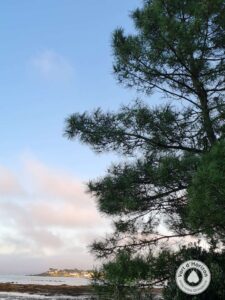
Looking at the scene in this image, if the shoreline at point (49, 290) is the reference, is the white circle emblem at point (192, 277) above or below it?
below

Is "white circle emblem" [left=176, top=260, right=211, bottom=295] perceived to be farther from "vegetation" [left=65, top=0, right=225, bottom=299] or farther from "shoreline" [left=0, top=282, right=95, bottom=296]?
"shoreline" [left=0, top=282, right=95, bottom=296]

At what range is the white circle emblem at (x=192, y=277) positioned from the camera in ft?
26.0

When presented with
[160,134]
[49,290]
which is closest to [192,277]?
[160,134]

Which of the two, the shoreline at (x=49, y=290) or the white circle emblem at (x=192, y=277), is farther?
the shoreline at (x=49, y=290)

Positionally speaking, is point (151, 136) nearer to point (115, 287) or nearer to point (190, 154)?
point (190, 154)

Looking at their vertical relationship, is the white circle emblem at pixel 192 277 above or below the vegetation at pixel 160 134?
below

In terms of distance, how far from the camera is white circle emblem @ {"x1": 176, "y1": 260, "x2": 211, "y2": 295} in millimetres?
7914

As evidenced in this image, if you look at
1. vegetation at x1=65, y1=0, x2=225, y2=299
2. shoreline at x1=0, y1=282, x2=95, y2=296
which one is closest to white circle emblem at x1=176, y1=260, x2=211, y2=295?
vegetation at x1=65, y1=0, x2=225, y2=299

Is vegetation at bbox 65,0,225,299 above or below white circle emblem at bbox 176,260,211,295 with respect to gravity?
above

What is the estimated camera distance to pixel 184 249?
10867 mm

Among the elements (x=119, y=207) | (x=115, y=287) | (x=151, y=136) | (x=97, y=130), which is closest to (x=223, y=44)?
(x=151, y=136)

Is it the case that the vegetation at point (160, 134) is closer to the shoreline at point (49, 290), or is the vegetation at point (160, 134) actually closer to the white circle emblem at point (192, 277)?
the white circle emblem at point (192, 277)

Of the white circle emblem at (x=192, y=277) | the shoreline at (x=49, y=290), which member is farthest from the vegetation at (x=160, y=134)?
the shoreline at (x=49, y=290)

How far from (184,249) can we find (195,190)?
287 centimetres
